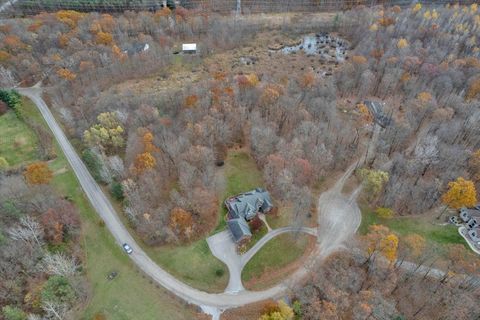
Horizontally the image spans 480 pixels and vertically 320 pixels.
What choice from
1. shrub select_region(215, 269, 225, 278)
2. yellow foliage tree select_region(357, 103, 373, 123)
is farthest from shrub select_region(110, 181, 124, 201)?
yellow foliage tree select_region(357, 103, 373, 123)

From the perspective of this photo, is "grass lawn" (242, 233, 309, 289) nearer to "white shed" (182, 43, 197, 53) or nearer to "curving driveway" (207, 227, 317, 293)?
"curving driveway" (207, 227, 317, 293)

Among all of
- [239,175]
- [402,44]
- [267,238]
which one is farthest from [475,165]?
[402,44]

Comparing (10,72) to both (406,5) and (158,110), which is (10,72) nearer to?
(158,110)

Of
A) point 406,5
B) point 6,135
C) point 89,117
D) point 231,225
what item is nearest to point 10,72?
point 6,135

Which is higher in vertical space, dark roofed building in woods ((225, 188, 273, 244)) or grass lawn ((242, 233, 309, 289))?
dark roofed building in woods ((225, 188, 273, 244))

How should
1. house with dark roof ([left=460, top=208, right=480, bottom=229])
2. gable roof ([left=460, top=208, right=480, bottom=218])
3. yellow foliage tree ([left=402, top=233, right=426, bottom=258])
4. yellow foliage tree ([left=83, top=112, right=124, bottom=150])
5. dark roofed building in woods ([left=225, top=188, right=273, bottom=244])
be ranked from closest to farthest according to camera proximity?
yellow foliage tree ([left=402, top=233, right=426, bottom=258]) → dark roofed building in woods ([left=225, top=188, right=273, bottom=244]) → house with dark roof ([left=460, top=208, right=480, bottom=229]) → gable roof ([left=460, top=208, right=480, bottom=218]) → yellow foliage tree ([left=83, top=112, right=124, bottom=150])

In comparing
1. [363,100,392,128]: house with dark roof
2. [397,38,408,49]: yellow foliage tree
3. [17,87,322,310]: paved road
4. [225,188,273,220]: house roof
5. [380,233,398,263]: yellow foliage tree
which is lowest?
[17,87,322,310]: paved road
